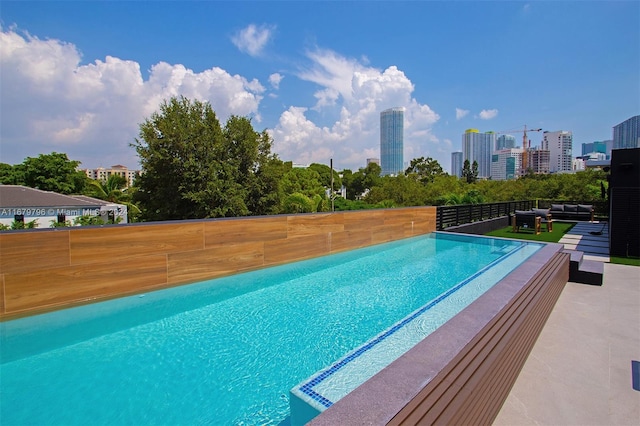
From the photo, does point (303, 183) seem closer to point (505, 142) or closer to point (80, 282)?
point (80, 282)

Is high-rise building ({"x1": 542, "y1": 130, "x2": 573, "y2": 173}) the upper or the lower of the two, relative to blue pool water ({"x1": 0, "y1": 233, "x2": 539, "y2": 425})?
upper

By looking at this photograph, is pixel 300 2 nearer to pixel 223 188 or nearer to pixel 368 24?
pixel 368 24

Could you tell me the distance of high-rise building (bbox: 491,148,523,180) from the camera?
3610 inches

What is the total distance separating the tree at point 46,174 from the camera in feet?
120

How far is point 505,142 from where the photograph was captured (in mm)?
110750

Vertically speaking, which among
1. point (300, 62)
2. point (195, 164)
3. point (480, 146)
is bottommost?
point (195, 164)

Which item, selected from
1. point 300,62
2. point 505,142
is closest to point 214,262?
point 300,62

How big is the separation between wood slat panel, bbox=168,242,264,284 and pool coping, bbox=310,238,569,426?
4.34m

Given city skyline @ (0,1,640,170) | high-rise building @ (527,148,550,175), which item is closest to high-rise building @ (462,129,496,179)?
high-rise building @ (527,148,550,175)

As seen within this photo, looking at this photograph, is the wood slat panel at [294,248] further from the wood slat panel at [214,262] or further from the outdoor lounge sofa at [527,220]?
the outdoor lounge sofa at [527,220]

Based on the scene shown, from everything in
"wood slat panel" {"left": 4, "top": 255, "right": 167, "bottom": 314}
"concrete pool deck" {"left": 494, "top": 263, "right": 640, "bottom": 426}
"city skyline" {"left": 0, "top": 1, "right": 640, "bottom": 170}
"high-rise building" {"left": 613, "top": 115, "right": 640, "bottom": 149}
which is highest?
"city skyline" {"left": 0, "top": 1, "right": 640, "bottom": 170}

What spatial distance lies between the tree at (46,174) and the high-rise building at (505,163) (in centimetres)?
9995

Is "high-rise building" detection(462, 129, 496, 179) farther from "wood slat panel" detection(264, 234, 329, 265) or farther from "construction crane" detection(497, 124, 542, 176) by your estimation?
"wood slat panel" detection(264, 234, 329, 265)

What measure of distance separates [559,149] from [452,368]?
101 meters
